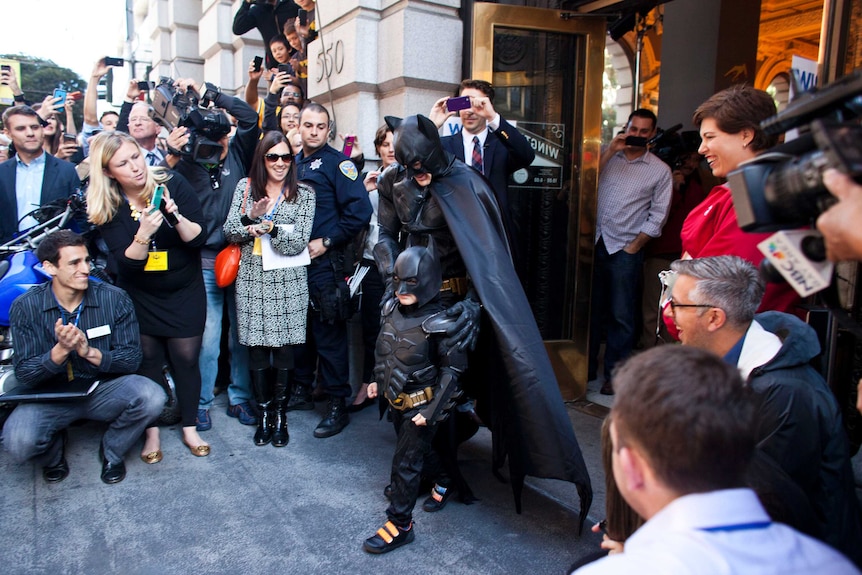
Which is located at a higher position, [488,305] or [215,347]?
[488,305]

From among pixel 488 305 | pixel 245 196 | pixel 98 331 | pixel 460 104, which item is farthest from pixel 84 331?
pixel 460 104

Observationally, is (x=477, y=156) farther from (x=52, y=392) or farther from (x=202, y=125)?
(x=52, y=392)

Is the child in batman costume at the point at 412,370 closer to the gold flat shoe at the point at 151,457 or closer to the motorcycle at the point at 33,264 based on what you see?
the gold flat shoe at the point at 151,457

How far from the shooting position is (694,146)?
18.9 feet

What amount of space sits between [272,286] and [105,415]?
119cm

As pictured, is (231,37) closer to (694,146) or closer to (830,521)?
(694,146)

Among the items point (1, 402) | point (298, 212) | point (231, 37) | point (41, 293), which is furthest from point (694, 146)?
point (231, 37)

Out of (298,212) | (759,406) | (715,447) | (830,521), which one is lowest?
(830,521)

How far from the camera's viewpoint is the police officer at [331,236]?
445 centimetres

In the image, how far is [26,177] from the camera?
486cm

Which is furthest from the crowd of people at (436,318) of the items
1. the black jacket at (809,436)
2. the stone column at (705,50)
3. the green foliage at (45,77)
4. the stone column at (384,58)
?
the green foliage at (45,77)

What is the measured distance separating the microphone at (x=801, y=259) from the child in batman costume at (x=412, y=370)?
1.71 m

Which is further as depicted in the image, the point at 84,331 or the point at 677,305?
the point at 84,331

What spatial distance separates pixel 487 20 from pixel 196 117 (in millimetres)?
2065
